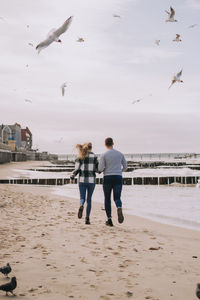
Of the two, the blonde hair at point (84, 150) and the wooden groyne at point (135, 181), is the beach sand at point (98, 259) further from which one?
the wooden groyne at point (135, 181)

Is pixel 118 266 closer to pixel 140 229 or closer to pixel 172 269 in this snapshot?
pixel 172 269

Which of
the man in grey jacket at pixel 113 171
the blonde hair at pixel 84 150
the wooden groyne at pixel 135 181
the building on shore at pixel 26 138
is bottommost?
the wooden groyne at pixel 135 181

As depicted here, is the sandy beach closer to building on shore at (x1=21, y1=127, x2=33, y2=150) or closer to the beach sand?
the beach sand

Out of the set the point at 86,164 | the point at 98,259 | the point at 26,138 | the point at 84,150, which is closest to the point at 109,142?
the point at 84,150

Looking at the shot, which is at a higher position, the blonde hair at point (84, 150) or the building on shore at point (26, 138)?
the building on shore at point (26, 138)

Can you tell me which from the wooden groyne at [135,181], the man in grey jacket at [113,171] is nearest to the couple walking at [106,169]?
the man in grey jacket at [113,171]

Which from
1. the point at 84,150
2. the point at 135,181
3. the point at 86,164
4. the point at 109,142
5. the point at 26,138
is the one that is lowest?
the point at 135,181

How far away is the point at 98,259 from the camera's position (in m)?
5.78

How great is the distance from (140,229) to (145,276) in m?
3.96

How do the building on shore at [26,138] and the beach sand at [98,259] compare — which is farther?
the building on shore at [26,138]

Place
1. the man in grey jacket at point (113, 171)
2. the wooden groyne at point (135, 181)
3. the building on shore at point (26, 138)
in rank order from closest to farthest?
the man in grey jacket at point (113, 171) → the wooden groyne at point (135, 181) → the building on shore at point (26, 138)

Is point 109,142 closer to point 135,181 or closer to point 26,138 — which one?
point 135,181

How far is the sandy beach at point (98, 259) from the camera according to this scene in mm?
4367

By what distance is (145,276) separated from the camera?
195 inches
